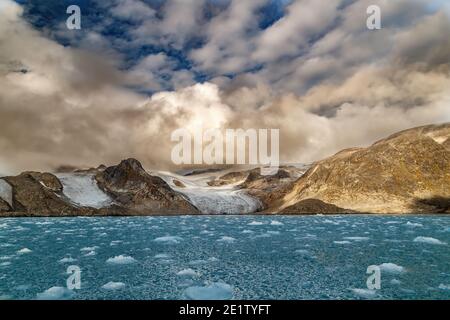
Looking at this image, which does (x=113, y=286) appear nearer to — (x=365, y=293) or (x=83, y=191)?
(x=365, y=293)

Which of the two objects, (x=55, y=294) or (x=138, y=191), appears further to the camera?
(x=138, y=191)

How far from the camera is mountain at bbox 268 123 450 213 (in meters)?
122

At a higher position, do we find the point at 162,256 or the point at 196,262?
the point at 196,262

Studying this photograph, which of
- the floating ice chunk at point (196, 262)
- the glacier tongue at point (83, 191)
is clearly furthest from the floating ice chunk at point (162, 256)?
the glacier tongue at point (83, 191)

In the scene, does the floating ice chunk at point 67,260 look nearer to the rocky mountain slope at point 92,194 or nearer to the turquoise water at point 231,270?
the turquoise water at point 231,270

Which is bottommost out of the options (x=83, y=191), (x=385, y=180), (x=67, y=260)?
(x=67, y=260)

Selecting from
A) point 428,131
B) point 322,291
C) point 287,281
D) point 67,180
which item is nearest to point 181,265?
point 287,281

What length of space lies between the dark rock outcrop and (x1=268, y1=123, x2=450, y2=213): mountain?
3900 centimetres

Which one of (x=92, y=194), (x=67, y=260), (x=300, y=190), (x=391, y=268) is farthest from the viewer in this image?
(x=300, y=190)

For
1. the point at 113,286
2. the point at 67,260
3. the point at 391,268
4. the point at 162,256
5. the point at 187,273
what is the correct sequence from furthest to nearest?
the point at 162,256 → the point at 67,260 → the point at 391,268 → the point at 187,273 → the point at 113,286

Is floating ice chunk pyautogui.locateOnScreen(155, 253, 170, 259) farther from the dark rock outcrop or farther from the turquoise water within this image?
the dark rock outcrop

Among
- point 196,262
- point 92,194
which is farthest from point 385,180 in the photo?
point 196,262

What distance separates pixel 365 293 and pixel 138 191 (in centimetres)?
12691

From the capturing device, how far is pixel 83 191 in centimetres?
13000
